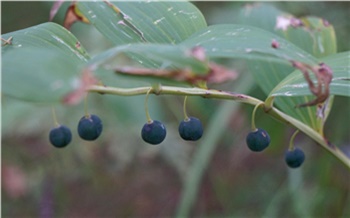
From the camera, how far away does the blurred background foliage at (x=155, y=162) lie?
202cm

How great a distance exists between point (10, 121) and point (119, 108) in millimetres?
393

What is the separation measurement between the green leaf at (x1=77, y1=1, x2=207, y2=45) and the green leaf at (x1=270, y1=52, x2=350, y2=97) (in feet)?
0.46

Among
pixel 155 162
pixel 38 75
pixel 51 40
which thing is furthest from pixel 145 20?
pixel 155 162

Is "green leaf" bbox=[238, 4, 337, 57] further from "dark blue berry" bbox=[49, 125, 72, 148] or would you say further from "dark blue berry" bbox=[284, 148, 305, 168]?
"dark blue berry" bbox=[49, 125, 72, 148]

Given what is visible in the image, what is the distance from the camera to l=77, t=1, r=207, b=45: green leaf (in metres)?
0.86

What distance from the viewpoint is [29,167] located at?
246cm

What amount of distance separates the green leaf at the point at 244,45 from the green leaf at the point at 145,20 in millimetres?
143

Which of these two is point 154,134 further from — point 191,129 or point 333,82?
point 333,82

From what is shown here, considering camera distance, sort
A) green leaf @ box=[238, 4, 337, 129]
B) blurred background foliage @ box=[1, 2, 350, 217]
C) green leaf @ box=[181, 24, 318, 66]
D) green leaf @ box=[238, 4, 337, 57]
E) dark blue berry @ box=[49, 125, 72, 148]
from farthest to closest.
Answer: blurred background foliage @ box=[1, 2, 350, 217]
green leaf @ box=[238, 4, 337, 57]
green leaf @ box=[238, 4, 337, 129]
dark blue berry @ box=[49, 125, 72, 148]
green leaf @ box=[181, 24, 318, 66]

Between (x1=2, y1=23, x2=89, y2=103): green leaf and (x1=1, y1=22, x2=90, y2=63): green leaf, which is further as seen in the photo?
(x1=1, y1=22, x2=90, y2=63): green leaf

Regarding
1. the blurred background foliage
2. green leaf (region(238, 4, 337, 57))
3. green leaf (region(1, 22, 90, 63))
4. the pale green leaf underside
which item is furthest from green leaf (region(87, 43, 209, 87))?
the blurred background foliage

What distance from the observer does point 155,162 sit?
2.90 meters

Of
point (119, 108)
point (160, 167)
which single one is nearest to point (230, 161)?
point (160, 167)

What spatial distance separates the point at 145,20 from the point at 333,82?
10.7 inches
